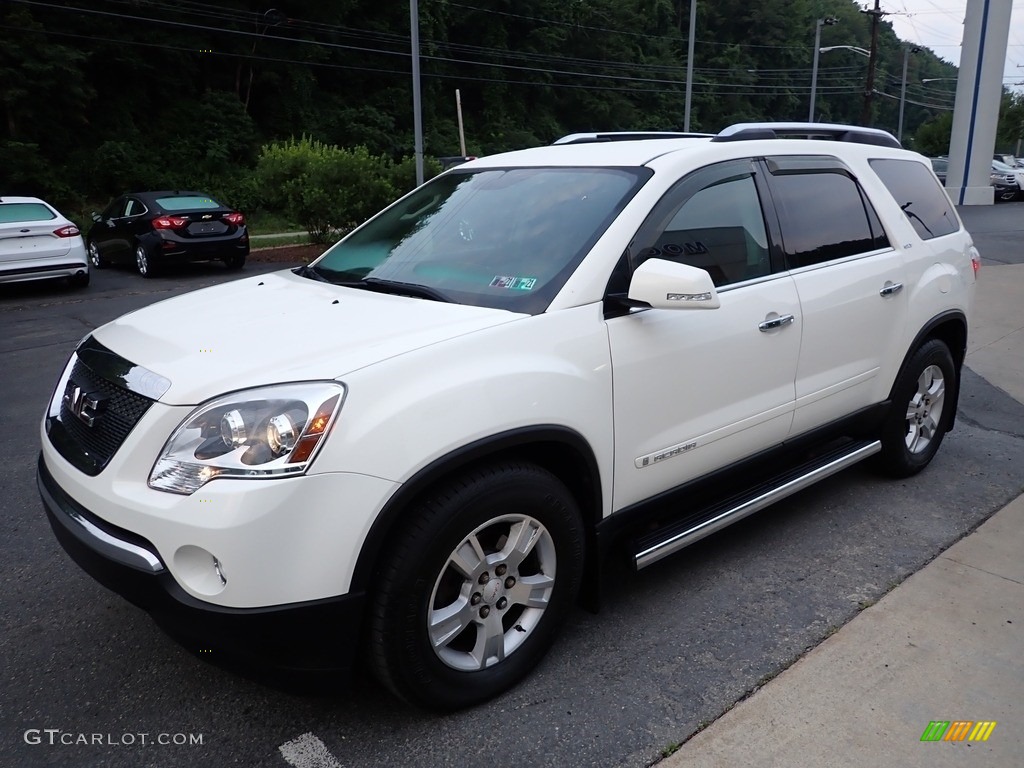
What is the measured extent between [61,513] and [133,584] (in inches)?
19.5

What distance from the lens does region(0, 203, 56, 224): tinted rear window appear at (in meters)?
12.2

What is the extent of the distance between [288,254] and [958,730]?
16.9 metres

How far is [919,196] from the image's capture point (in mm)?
4734

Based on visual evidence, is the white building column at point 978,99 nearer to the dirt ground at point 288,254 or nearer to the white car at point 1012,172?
the white car at point 1012,172

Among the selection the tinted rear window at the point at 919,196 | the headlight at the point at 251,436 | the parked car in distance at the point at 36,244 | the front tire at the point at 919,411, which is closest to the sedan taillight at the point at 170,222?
the parked car in distance at the point at 36,244

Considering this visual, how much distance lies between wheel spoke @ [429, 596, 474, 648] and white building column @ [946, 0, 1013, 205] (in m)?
26.1

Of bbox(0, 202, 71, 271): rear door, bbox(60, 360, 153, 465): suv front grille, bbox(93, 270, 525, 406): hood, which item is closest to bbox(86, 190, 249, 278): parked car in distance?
bbox(0, 202, 71, 271): rear door

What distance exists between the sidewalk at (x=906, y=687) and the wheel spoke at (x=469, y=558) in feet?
2.65

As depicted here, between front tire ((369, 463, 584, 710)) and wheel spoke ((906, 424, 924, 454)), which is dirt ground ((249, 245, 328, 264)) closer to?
wheel spoke ((906, 424, 924, 454))

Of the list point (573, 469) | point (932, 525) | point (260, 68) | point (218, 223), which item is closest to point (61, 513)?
point (573, 469)

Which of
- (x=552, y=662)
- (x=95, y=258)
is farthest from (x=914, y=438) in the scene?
(x=95, y=258)

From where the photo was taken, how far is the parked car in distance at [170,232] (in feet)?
46.9

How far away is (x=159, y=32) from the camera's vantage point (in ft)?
120

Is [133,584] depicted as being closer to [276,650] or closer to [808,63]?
[276,650]
